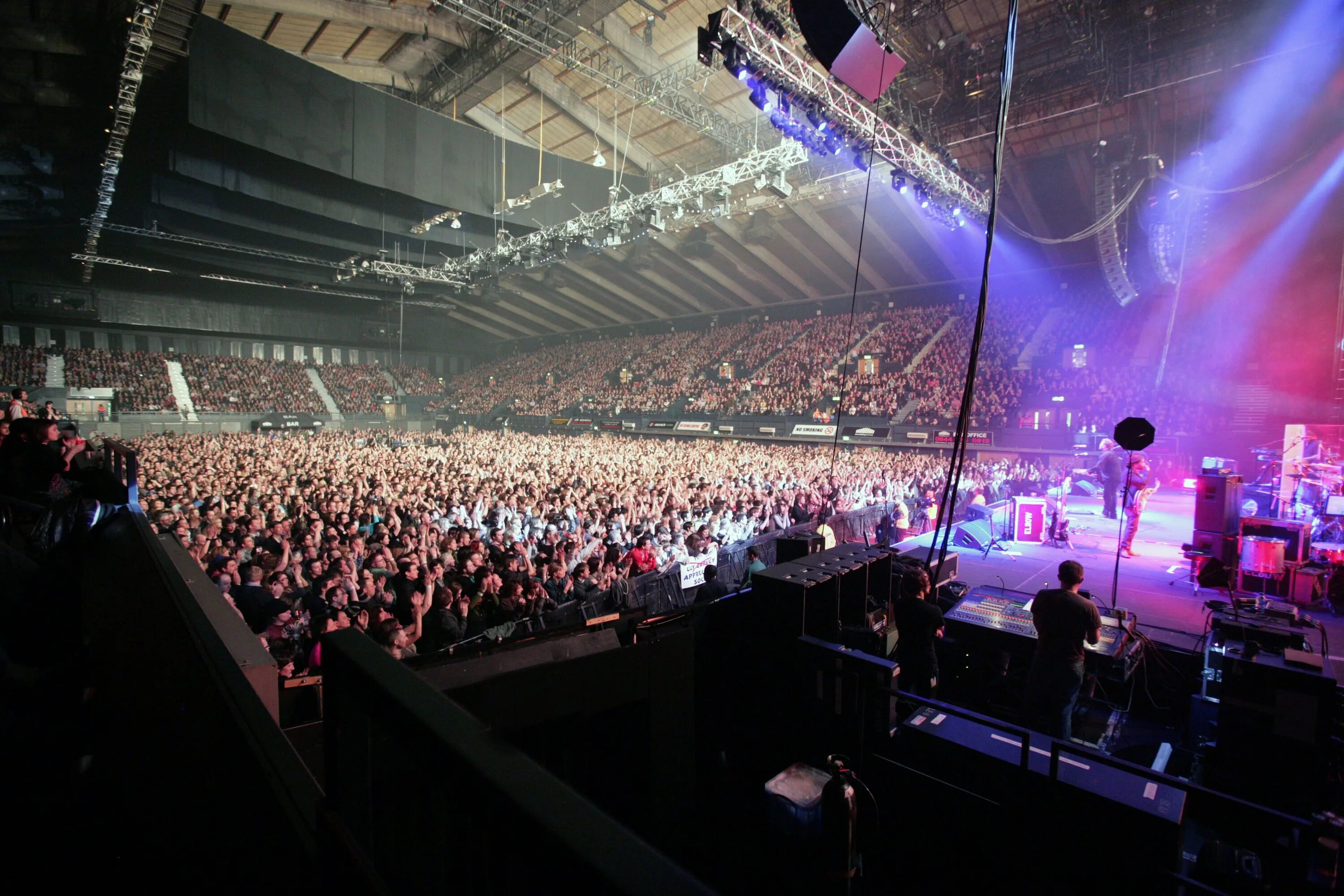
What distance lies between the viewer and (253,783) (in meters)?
1.39

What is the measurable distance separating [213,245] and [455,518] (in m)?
23.5

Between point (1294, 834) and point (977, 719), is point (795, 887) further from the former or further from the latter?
point (1294, 834)

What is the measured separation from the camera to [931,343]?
23.0m

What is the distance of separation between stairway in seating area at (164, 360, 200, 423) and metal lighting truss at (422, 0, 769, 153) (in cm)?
1945

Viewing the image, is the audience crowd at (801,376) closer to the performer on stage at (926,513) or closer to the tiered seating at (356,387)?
the tiered seating at (356,387)

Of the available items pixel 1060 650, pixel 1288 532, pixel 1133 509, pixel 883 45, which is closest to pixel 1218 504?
pixel 1288 532

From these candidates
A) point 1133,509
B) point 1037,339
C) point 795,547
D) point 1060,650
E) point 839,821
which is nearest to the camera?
point 839,821

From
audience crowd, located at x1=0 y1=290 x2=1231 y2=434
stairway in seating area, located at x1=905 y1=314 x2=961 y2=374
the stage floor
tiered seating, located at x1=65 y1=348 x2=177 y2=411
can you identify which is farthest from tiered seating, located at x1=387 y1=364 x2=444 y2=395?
the stage floor

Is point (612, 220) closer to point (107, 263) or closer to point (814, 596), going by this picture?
point (814, 596)

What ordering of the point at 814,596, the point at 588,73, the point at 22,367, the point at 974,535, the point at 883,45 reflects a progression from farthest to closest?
the point at 22,367, the point at 588,73, the point at 974,535, the point at 883,45, the point at 814,596

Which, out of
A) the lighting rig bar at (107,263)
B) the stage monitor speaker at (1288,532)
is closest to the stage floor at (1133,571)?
the stage monitor speaker at (1288,532)

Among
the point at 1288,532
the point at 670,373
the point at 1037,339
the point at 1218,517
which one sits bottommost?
the point at 1288,532

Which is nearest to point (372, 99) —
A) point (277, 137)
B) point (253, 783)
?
point (277, 137)

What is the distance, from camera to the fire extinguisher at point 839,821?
2.83 m
